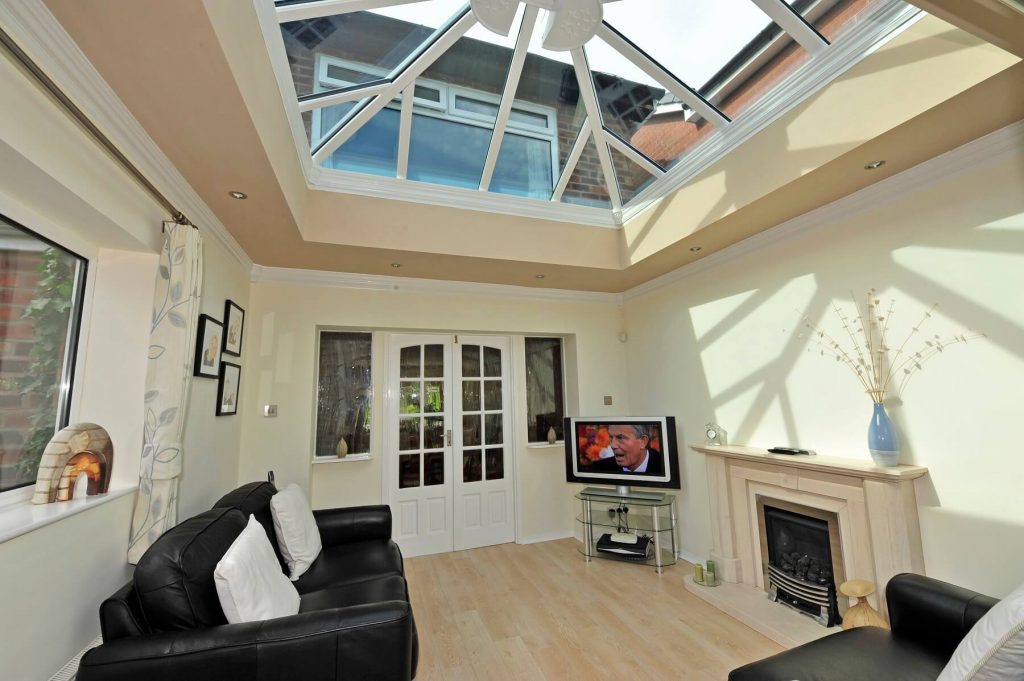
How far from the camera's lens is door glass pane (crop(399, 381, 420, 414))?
4.26m

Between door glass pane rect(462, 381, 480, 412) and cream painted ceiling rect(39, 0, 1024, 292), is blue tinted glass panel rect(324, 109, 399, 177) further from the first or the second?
door glass pane rect(462, 381, 480, 412)

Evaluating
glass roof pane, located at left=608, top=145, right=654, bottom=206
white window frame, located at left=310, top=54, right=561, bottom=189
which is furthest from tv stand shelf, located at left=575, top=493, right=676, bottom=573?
white window frame, located at left=310, top=54, right=561, bottom=189

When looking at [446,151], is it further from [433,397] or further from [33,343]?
[33,343]

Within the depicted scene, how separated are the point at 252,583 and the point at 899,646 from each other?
2502mm

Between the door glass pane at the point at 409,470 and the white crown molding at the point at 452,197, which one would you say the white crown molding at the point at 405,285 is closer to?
the white crown molding at the point at 452,197

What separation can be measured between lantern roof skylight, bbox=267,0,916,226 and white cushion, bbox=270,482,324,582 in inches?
82.8

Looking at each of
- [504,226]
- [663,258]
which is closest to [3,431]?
[504,226]

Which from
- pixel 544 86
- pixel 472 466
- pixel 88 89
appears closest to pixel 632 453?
pixel 472 466

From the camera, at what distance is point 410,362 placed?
4.36 meters

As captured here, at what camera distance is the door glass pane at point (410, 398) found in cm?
426

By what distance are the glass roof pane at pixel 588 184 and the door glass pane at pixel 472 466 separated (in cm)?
252

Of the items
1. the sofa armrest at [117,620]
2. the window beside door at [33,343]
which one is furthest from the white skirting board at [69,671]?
the window beside door at [33,343]

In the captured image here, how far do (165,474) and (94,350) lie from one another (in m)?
0.66

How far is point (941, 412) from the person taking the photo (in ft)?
7.50
